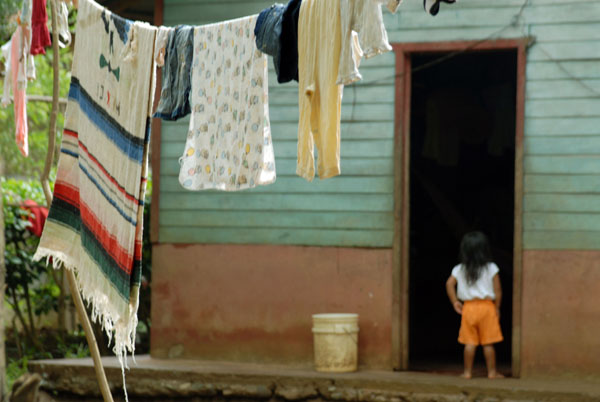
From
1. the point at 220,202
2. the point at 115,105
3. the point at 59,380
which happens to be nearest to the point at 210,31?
the point at 115,105

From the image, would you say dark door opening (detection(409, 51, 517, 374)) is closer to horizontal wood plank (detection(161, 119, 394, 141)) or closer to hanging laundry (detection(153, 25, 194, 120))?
horizontal wood plank (detection(161, 119, 394, 141))

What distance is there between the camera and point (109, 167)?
16.3 ft

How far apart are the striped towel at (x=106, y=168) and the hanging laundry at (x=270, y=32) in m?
0.60

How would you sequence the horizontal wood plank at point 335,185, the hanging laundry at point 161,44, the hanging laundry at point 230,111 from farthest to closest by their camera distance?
the horizontal wood plank at point 335,185 → the hanging laundry at point 230,111 → the hanging laundry at point 161,44

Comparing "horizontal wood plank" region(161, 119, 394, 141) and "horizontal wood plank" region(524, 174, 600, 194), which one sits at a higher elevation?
"horizontal wood plank" region(161, 119, 394, 141)

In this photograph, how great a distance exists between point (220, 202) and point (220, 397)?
181 cm

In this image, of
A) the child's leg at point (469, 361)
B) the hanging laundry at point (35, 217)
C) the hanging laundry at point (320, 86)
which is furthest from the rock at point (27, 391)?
the hanging laundry at point (35, 217)

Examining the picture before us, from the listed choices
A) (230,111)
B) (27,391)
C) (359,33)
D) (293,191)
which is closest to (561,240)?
(293,191)

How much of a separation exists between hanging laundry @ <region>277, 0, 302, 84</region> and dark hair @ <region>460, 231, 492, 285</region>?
11.3 feet

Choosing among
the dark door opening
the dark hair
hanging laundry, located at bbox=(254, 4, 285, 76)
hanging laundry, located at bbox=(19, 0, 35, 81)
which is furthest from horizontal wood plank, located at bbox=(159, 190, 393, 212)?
hanging laundry, located at bbox=(254, 4, 285, 76)

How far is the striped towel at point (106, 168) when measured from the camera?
479 cm

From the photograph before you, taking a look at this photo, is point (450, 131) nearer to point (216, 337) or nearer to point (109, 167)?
point (216, 337)

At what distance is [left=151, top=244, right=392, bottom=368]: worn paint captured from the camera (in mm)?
8391

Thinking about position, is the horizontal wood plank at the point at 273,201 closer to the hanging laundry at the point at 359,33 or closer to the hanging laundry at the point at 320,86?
→ the hanging laundry at the point at 320,86
